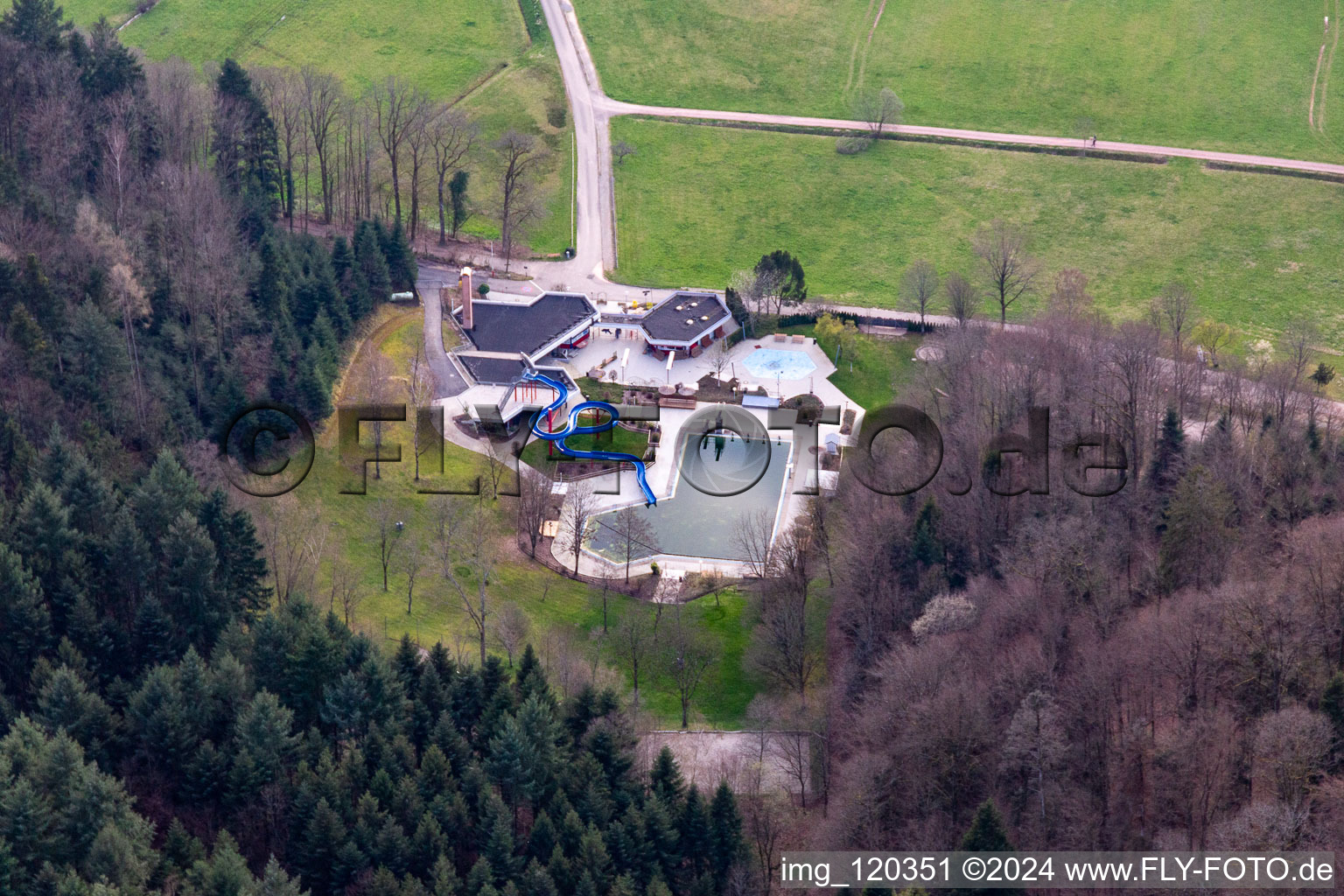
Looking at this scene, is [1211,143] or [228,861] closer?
[228,861]

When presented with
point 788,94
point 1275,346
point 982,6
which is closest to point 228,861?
point 1275,346

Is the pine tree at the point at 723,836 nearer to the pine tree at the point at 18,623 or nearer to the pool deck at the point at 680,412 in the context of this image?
the pool deck at the point at 680,412

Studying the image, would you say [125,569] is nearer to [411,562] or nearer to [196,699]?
[196,699]

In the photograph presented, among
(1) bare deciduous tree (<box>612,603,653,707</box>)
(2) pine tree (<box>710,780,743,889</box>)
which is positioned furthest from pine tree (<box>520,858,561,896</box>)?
(1) bare deciduous tree (<box>612,603,653,707</box>)

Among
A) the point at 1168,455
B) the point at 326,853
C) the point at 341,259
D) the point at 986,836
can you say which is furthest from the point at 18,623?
the point at 1168,455

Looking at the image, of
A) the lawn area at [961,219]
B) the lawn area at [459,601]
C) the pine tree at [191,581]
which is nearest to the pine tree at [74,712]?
the pine tree at [191,581]

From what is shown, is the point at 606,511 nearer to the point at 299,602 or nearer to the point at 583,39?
the point at 299,602
